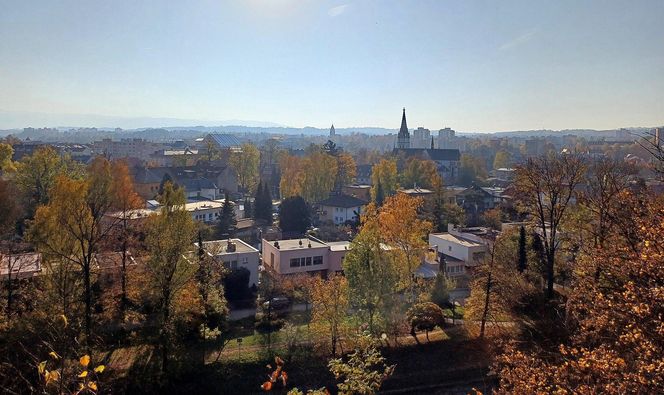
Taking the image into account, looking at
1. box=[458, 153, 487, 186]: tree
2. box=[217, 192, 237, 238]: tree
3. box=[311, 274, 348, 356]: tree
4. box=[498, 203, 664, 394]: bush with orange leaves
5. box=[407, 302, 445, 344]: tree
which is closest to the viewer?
box=[498, 203, 664, 394]: bush with orange leaves

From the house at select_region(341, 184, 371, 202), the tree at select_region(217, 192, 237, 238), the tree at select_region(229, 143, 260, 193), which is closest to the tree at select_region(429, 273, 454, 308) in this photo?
the tree at select_region(217, 192, 237, 238)

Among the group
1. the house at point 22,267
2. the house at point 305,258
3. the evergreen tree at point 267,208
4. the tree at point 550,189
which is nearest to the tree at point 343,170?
the evergreen tree at point 267,208

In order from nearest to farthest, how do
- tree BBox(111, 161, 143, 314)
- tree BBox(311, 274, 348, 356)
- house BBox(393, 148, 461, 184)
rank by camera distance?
tree BBox(311, 274, 348, 356) → tree BBox(111, 161, 143, 314) → house BBox(393, 148, 461, 184)

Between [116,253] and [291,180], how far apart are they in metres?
18.5

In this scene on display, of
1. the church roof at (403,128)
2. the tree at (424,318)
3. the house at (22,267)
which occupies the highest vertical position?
the church roof at (403,128)

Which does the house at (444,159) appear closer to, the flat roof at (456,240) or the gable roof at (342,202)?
the gable roof at (342,202)

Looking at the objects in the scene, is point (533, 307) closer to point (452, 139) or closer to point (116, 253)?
point (116, 253)

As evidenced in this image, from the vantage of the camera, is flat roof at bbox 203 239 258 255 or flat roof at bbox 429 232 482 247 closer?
flat roof at bbox 203 239 258 255

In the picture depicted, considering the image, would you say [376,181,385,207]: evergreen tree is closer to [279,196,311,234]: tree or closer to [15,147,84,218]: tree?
[279,196,311,234]: tree

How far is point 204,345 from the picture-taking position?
42.1ft

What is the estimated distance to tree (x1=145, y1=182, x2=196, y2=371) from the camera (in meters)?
11.5

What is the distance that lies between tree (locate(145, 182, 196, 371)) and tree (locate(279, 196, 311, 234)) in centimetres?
1365

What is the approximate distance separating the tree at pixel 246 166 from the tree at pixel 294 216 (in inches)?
553

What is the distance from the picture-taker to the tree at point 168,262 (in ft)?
37.9
